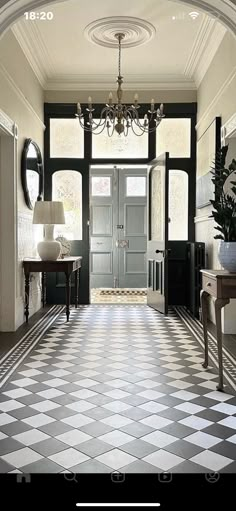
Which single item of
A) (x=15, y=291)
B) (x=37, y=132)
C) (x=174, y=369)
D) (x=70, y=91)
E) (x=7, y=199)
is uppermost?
(x=70, y=91)

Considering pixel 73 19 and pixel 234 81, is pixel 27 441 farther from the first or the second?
pixel 73 19

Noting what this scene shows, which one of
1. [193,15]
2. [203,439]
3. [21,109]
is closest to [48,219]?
[21,109]

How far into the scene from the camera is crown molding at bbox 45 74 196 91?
745 centimetres

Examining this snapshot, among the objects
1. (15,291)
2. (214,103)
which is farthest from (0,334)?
(214,103)

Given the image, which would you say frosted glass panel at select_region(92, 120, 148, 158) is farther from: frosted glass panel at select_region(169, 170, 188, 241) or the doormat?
the doormat

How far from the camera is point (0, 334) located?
5.38 m

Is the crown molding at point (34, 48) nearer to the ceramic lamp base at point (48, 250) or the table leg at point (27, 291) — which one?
the ceramic lamp base at point (48, 250)

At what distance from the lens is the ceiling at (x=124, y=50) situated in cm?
525

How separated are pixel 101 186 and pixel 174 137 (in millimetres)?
2872

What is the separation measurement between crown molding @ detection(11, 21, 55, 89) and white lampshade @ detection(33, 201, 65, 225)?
1.93 m

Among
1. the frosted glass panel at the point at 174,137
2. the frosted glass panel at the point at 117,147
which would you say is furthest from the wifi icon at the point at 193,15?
the frosted glass panel at the point at 117,147

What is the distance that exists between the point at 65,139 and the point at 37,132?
2.43 feet

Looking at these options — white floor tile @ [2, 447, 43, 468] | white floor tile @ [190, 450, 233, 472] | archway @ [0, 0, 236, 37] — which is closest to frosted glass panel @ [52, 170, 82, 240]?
archway @ [0, 0, 236, 37]

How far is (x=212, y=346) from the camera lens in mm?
4801
